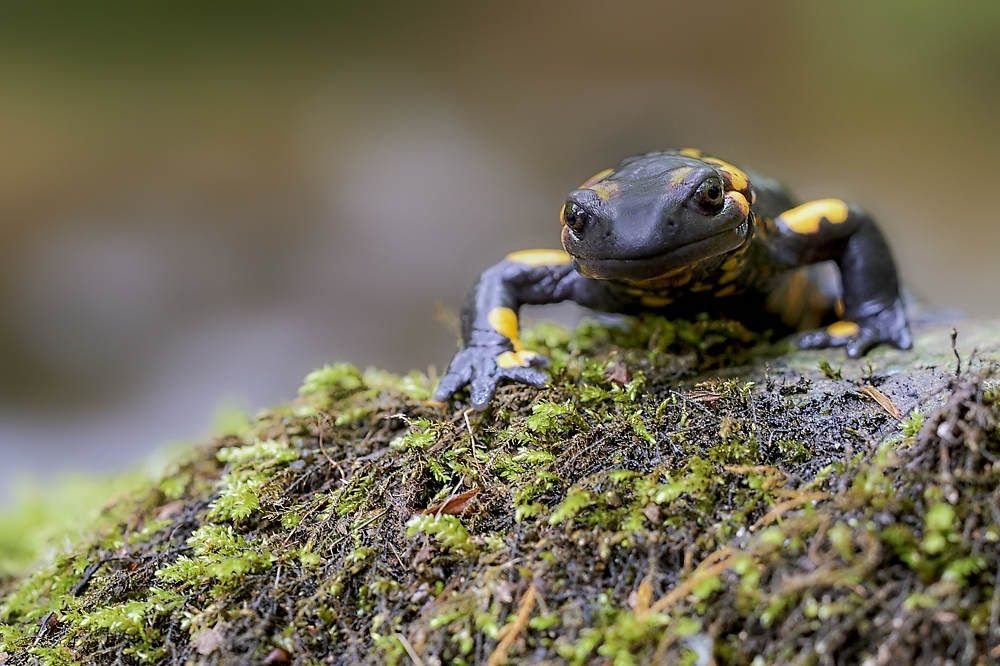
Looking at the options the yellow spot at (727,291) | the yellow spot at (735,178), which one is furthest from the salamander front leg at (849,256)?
the yellow spot at (735,178)

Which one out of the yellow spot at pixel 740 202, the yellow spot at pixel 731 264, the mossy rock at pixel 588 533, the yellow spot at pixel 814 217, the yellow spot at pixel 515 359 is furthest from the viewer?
the yellow spot at pixel 814 217

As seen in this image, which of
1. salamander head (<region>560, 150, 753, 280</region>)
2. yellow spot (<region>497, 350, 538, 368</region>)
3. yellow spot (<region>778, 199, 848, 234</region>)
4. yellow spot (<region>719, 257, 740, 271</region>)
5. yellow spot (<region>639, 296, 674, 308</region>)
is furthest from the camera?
yellow spot (<region>778, 199, 848, 234</region>)

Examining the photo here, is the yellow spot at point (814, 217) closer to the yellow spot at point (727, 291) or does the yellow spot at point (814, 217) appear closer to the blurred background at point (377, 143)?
the yellow spot at point (727, 291)

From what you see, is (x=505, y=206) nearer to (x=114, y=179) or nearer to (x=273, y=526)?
(x=114, y=179)

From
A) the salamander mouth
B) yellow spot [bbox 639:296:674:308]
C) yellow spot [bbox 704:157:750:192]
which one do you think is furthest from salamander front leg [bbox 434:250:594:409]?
yellow spot [bbox 704:157:750:192]

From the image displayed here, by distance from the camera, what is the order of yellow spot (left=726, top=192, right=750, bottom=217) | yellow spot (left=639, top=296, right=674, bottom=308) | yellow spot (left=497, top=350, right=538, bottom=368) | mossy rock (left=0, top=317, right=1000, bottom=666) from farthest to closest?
yellow spot (left=639, top=296, right=674, bottom=308)
yellow spot (left=497, top=350, right=538, bottom=368)
yellow spot (left=726, top=192, right=750, bottom=217)
mossy rock (left=0, top=317, right=1000, bottom=666)

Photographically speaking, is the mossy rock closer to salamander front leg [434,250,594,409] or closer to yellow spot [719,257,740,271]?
salamander front leg [434,250,594,409]

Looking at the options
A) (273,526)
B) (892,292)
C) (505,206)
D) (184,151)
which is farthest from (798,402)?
(184,151)
